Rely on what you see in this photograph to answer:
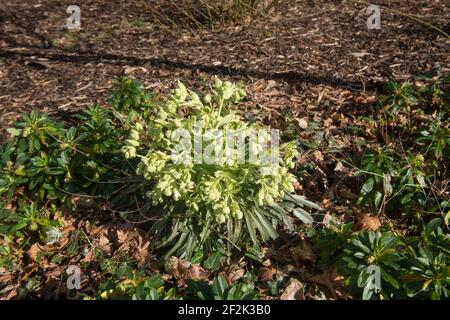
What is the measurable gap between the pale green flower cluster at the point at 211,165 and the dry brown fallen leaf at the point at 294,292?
1.77ft

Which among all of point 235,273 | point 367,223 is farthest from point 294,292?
point 367,223

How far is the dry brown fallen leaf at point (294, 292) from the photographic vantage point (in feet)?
8.87

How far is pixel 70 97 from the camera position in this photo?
425cm

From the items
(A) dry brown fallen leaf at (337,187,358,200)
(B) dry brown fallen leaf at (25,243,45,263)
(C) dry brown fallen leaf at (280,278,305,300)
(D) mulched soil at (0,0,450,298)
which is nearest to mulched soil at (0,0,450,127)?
(D) mulched soil at (0,0,450,298)

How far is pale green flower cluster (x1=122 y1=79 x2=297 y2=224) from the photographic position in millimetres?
2398

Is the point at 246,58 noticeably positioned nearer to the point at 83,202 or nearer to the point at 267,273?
the point at 83,202

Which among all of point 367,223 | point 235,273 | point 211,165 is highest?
point 211,165

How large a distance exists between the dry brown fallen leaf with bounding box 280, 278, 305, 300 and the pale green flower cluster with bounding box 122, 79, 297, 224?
54 centimetres

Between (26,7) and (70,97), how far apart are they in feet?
8.06

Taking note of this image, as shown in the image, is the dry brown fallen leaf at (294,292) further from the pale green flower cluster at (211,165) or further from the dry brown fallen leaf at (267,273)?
the pale green flower cluster at (211,165)

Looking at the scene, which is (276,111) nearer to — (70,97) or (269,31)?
(269,31)

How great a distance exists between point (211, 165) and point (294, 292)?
93 cm

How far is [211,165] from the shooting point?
2539 mm

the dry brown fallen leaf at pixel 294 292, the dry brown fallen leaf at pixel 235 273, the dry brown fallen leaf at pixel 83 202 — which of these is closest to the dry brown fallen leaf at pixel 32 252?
the dry brown fallen leaf at pixel 83 202
